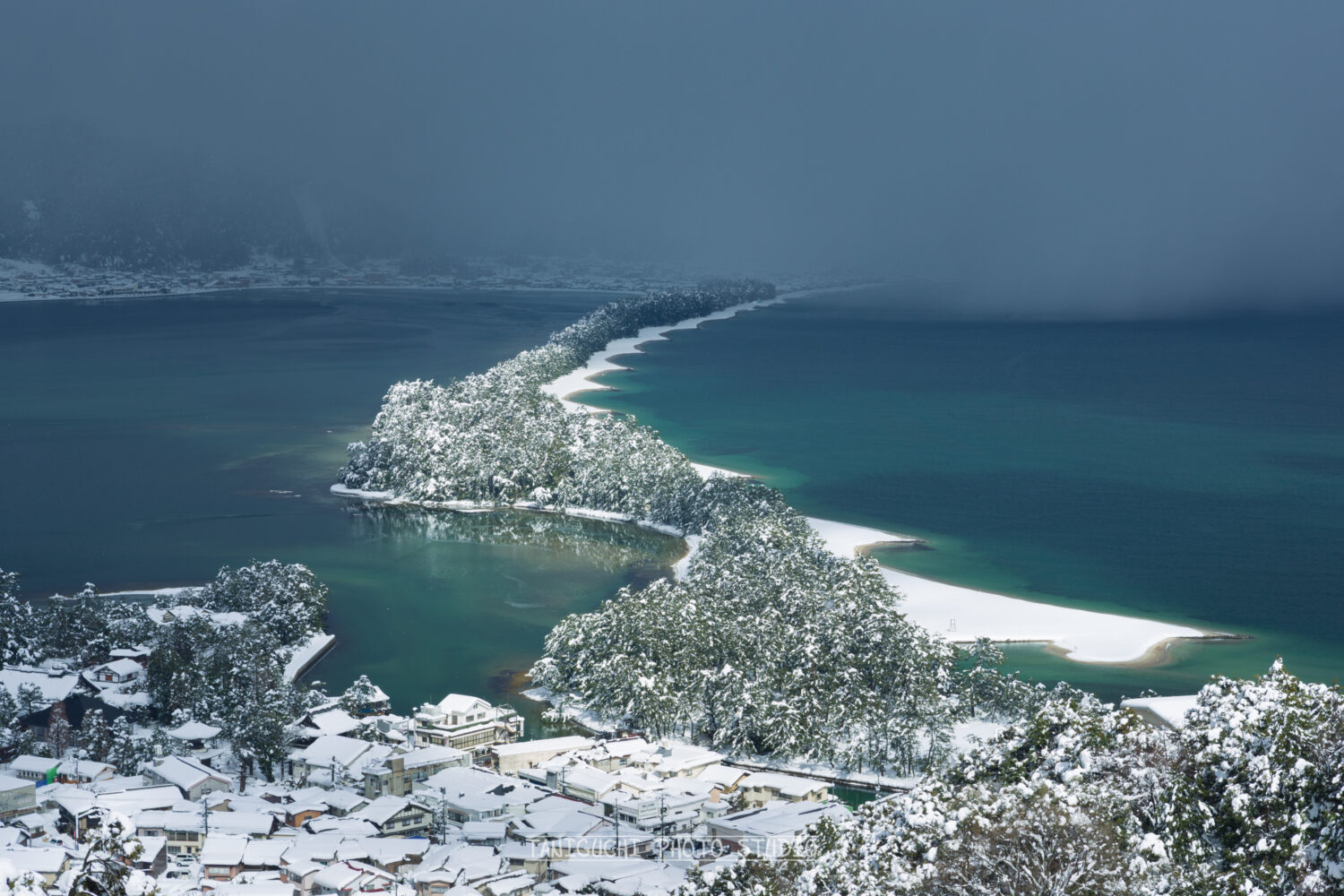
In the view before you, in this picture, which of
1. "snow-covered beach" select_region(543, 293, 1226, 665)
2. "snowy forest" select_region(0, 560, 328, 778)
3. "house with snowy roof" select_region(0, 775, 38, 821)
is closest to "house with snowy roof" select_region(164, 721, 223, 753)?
"snowy forest" select_region(0, 560, 328, 778)

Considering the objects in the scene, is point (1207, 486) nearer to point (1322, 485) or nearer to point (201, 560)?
point (1322, 485)

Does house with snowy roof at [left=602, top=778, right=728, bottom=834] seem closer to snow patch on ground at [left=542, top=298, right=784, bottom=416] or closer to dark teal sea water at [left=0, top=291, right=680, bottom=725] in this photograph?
dark teal sea water at [left=0, top=291, right=680, bottom=725]

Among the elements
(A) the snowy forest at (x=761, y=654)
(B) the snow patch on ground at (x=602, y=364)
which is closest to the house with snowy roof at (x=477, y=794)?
(A) the snowy forest at (x=761, y=654)

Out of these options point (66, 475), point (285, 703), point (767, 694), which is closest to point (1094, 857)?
point (767, 694)

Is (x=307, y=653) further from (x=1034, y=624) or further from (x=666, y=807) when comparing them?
(x=1034, y=624)

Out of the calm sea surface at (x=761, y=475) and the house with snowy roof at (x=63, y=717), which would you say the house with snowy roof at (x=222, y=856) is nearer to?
the house with snowy roof at (x=63, y=717)

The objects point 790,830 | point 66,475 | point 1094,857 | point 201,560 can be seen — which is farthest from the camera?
point 66,475

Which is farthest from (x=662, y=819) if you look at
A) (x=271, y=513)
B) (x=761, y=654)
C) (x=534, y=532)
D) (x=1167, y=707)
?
(x=271, y=513)
